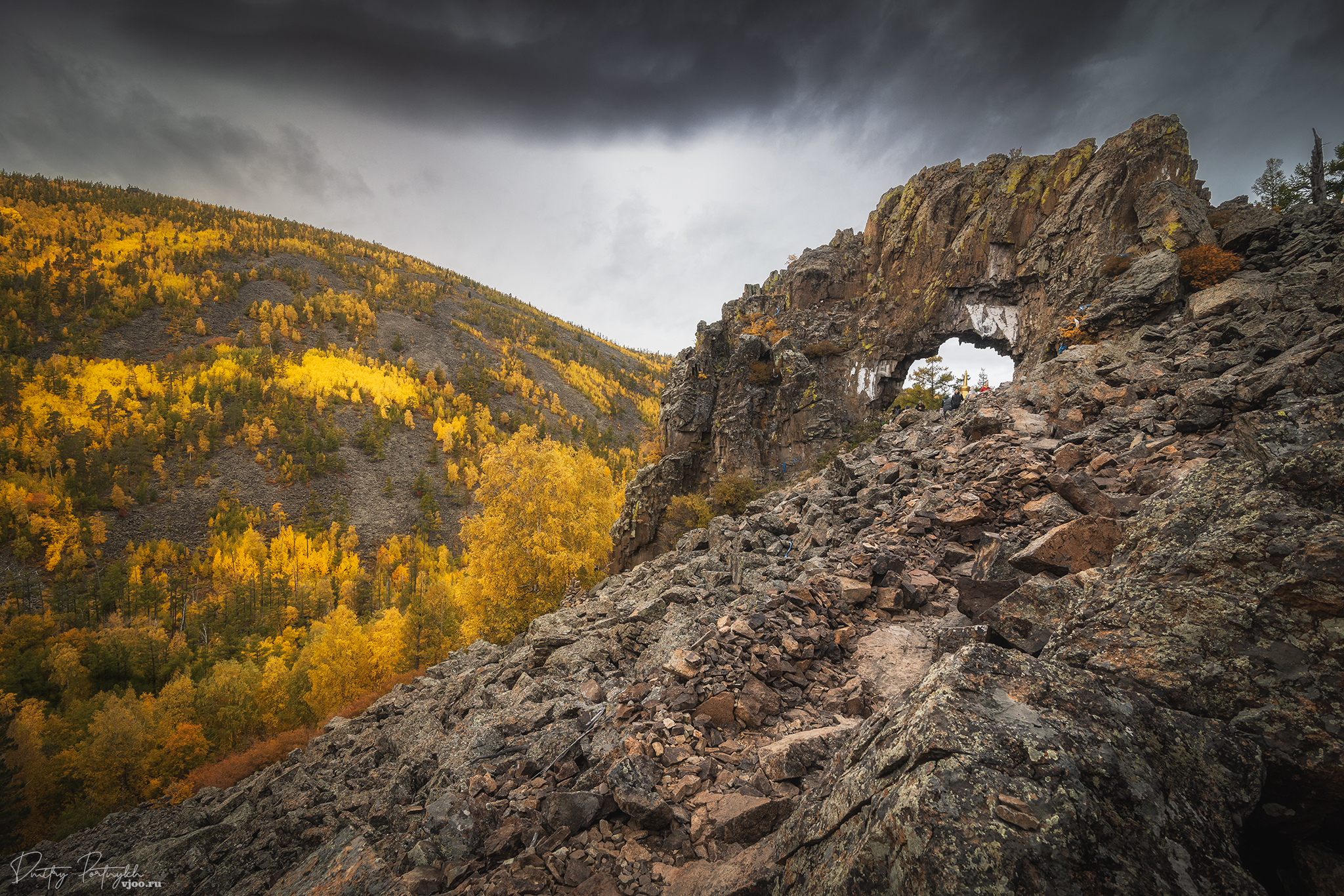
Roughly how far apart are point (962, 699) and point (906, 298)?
120 feet

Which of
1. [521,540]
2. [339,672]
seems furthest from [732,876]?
[339,672]

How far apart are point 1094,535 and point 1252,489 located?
3244 mm

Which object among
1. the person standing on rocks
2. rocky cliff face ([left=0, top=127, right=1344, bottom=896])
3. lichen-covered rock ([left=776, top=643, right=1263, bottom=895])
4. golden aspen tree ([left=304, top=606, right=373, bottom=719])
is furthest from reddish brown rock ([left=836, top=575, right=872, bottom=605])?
golden aspen tree ([left=304, top=606, right=373, bottom=719])

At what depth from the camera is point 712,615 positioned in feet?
38.2

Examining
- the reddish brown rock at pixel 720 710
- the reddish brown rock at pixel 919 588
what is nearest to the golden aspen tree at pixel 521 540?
the reddish brown rock at pixel 720 710

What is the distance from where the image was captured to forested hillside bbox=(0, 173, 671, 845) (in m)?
33.9

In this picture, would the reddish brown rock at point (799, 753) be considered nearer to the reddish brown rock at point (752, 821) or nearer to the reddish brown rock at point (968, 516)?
the reddish brown rock at point (752, 821)

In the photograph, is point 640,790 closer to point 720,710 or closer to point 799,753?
point 720,710

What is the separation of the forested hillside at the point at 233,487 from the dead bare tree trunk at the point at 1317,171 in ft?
155

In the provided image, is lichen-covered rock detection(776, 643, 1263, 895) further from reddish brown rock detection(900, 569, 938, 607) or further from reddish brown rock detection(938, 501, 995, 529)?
reddish brown rock detection(938, 501, 995, 529)

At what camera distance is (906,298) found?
3434 cm

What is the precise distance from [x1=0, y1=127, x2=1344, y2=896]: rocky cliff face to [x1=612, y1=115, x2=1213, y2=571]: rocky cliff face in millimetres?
10355

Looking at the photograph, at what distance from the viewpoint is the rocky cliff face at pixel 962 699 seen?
10.0ft

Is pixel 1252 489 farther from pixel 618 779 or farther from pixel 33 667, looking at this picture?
pixel 33 667
